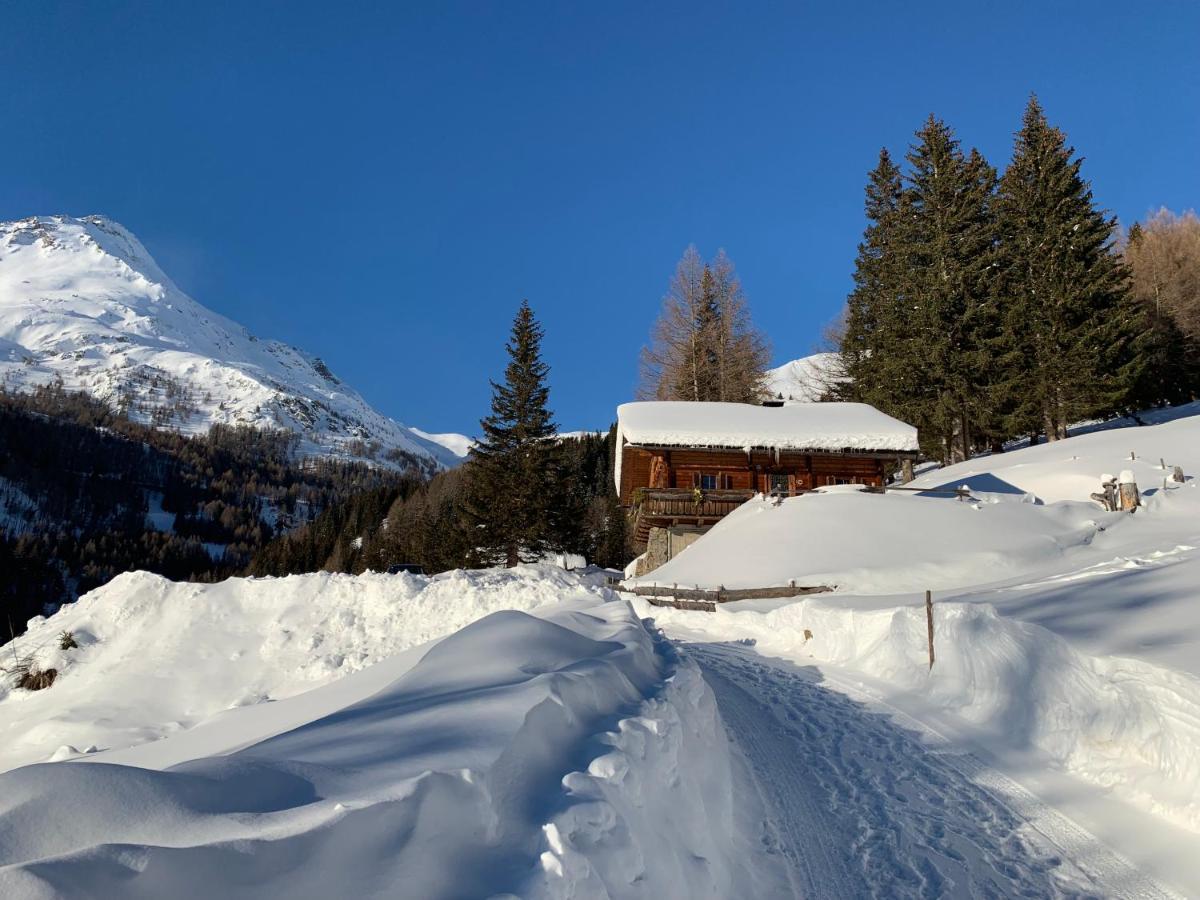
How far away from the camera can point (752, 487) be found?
Answer: 29.7 meters

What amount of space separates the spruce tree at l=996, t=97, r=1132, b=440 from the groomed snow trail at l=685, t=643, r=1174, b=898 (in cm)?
3182

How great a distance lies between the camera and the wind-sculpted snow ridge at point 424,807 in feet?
6.68

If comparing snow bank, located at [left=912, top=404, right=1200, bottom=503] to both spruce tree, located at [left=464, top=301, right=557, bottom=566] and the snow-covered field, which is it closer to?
the snow-covered field

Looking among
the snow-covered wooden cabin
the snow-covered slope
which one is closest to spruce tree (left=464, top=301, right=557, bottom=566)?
the snow-covered wooden cabin

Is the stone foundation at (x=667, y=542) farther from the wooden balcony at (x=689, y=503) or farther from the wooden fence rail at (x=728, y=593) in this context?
the wooden fence rail at (x=728, y=593)

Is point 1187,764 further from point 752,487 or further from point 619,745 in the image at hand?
point 752,487

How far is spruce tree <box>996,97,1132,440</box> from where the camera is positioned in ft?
112

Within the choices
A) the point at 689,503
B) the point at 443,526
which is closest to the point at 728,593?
the point at 689,503

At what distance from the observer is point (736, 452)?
28.6m

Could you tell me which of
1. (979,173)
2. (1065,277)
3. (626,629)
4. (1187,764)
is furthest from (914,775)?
(979,173)

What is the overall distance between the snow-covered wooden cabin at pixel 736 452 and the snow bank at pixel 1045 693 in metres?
15.6

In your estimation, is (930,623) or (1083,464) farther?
(1083,464)

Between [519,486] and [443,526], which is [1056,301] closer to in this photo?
[519,486]

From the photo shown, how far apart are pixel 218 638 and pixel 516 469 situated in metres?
20.3
